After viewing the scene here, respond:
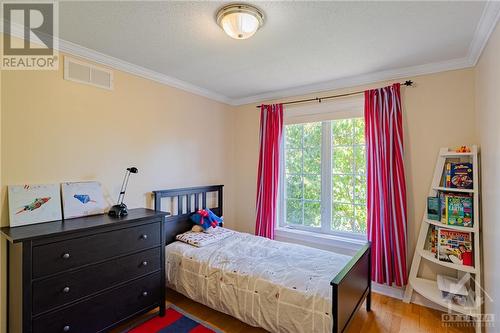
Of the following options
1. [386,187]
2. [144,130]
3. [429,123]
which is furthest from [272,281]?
[429,123]

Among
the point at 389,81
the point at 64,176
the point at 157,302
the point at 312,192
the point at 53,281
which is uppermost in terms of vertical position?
the point at 389,81

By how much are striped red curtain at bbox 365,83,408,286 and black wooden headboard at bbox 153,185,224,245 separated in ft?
6.99

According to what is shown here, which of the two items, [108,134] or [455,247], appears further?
[108,134]

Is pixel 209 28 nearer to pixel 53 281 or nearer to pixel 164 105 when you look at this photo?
pixel 164 105

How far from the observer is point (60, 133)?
213cm

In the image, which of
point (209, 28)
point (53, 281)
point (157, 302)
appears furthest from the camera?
point (157, 302)

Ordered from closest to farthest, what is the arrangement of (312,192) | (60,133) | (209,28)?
(209,28), (60,133), (312,192)

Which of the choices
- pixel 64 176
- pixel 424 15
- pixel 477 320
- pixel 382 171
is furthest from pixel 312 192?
pixel 64 176

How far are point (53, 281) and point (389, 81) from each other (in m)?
3.58

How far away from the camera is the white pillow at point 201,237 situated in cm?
273

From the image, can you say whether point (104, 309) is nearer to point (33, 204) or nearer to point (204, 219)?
point (33, 204)

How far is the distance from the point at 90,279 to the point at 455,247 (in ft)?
10.4

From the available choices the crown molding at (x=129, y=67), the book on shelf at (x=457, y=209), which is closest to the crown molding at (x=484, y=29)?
the book on shelf at (x=457, y=209)

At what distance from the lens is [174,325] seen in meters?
2.20
